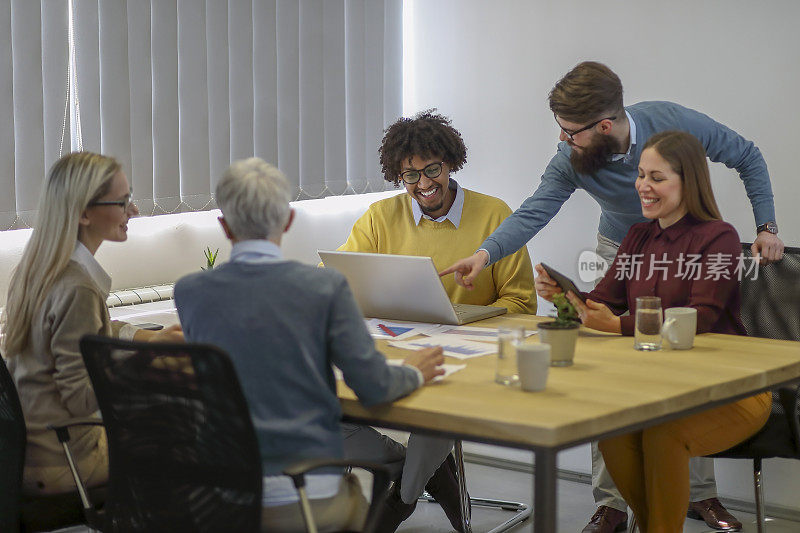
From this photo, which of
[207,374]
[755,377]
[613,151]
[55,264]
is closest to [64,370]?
[55,264]

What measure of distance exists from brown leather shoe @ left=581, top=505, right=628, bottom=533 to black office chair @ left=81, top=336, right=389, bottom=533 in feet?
5.57

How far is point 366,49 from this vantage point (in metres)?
5.09

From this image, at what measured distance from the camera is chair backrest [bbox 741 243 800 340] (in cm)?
290

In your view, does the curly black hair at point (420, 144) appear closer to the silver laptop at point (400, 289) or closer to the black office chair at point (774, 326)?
the silver laptop at point (400, 289)

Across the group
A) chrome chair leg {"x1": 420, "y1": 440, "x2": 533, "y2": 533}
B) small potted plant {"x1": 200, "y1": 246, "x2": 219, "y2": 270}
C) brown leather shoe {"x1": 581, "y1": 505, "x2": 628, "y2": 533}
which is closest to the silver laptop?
chrome chair leg {"x1": 420, "y1": 440, "x2": 533, "y2": 533}

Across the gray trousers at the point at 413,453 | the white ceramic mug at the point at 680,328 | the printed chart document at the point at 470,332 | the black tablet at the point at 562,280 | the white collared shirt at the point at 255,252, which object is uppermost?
the white collared shirt at the point at 255,252

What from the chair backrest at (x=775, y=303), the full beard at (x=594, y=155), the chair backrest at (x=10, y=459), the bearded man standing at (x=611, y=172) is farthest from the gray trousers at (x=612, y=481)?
the chair backrest at (x=10, y=459)

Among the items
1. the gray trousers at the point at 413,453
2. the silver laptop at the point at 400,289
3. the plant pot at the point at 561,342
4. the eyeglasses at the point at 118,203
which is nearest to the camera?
the plant pot at the point at 561,342

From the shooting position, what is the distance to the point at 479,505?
3.74 meters

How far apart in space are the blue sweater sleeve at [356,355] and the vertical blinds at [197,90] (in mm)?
2242

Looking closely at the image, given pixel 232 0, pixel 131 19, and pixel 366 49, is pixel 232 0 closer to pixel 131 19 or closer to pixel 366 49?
pixel 131 19

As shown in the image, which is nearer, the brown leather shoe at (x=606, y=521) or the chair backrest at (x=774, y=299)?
the chair backrest at (x=774, y=299)

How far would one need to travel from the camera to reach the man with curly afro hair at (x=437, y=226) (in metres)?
3.39

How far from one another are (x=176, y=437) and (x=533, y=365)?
72cm
